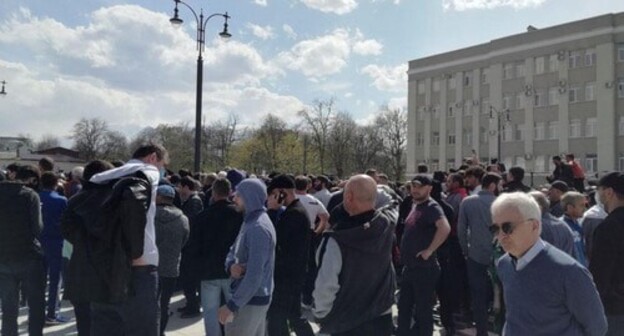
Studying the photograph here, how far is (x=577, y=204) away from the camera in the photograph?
6059mm

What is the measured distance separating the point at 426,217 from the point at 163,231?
10.5 ft

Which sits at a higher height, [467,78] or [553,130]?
[467,78]

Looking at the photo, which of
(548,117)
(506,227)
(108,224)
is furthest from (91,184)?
(548,117)

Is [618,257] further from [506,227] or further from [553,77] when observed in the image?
[553,77]

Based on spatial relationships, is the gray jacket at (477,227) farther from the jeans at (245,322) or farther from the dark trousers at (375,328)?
the jeans at (245,322)

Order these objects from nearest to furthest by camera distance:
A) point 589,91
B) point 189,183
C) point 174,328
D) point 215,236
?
point 215,236 < point 174,328 < point 189,183 < point 589,91

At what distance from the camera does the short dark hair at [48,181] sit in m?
7.66

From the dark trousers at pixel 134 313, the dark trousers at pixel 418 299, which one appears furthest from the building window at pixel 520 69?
the dark trousers at pixel 134 313

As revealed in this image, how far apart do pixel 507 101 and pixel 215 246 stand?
176ft

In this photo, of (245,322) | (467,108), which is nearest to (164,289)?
(245,322)

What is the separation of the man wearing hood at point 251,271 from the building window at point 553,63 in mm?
52590

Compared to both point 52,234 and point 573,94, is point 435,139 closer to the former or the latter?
point 573,94

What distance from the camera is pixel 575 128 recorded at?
49.1 meters

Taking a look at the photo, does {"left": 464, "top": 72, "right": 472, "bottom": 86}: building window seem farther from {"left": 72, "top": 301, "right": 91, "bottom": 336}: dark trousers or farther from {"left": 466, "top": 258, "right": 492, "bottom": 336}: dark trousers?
{"left": 72, "top": 301, "right": 91, "bottom": 336}: dark trousers
